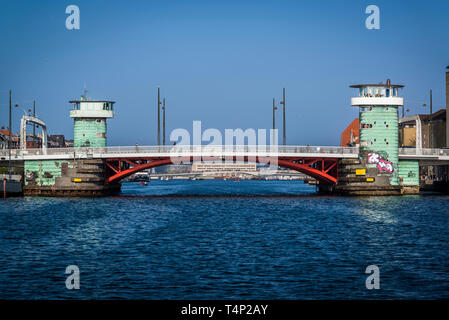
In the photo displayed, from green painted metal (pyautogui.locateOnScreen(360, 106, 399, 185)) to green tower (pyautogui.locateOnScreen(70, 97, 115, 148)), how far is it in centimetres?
4349

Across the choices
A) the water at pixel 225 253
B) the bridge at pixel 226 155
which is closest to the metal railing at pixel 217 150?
the bridge at pixel 226 155

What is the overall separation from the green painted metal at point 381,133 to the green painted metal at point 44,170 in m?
Result: 48.7

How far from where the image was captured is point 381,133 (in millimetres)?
92125

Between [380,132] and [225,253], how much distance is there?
2385 inches

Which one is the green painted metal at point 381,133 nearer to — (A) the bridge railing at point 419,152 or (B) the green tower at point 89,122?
(A) the bridge railing at point 419,152

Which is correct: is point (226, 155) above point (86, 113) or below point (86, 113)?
Answer: below

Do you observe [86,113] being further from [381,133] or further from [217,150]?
[381,133]

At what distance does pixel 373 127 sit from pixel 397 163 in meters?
6.73

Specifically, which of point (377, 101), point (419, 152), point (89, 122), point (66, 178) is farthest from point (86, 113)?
point (419, 152)

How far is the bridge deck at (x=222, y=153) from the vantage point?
300ft

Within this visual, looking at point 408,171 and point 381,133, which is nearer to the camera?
point 381,133

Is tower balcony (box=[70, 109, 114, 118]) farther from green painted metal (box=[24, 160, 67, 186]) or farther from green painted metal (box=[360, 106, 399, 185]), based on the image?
green painted metal (box=[360, 106, 399, 185])

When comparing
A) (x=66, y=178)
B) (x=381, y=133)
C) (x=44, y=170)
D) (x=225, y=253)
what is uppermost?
(x=381, y=133)
